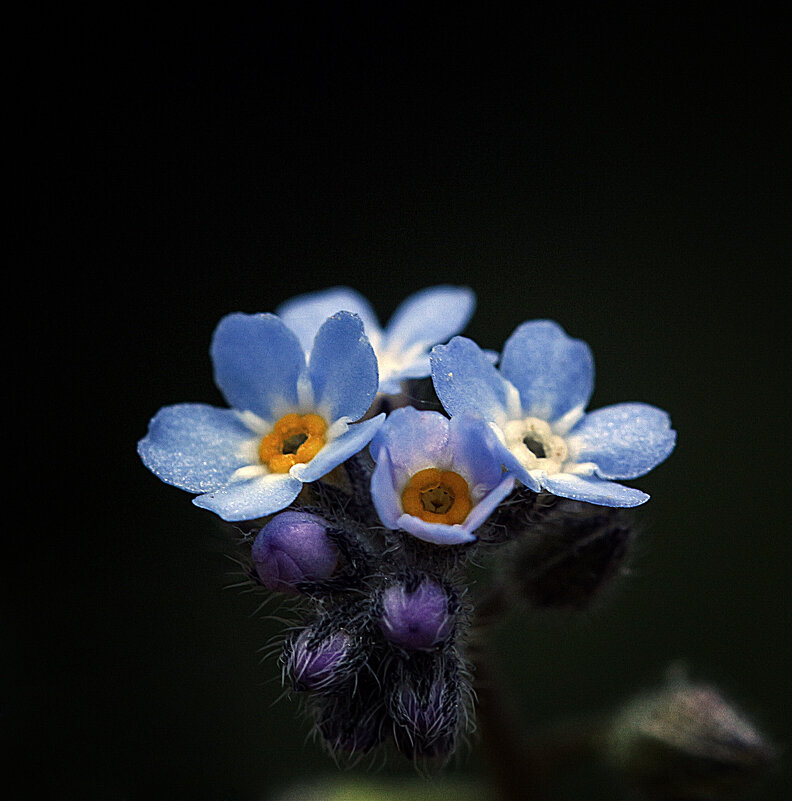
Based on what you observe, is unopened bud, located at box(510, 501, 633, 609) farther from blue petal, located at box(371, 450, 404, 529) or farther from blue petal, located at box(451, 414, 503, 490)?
blue petal, located at box(371, 450, 404, 529)

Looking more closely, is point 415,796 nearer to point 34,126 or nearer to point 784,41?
point 34,126

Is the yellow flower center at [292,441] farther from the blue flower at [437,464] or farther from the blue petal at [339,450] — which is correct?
the blue flower at [437,464]

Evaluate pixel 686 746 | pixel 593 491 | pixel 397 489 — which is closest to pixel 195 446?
pixel 397 489

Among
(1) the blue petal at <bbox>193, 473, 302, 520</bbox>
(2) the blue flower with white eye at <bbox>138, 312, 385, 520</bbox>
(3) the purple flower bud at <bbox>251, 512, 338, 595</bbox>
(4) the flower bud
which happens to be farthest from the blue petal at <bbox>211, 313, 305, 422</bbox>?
(4) the flower bud

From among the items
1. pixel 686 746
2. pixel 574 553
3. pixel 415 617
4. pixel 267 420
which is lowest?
pixel 686 746

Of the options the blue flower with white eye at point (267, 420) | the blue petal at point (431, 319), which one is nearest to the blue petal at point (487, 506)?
the blue flower with white eye at point (267, 420)

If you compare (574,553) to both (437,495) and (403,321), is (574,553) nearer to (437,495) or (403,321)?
(437,495)
